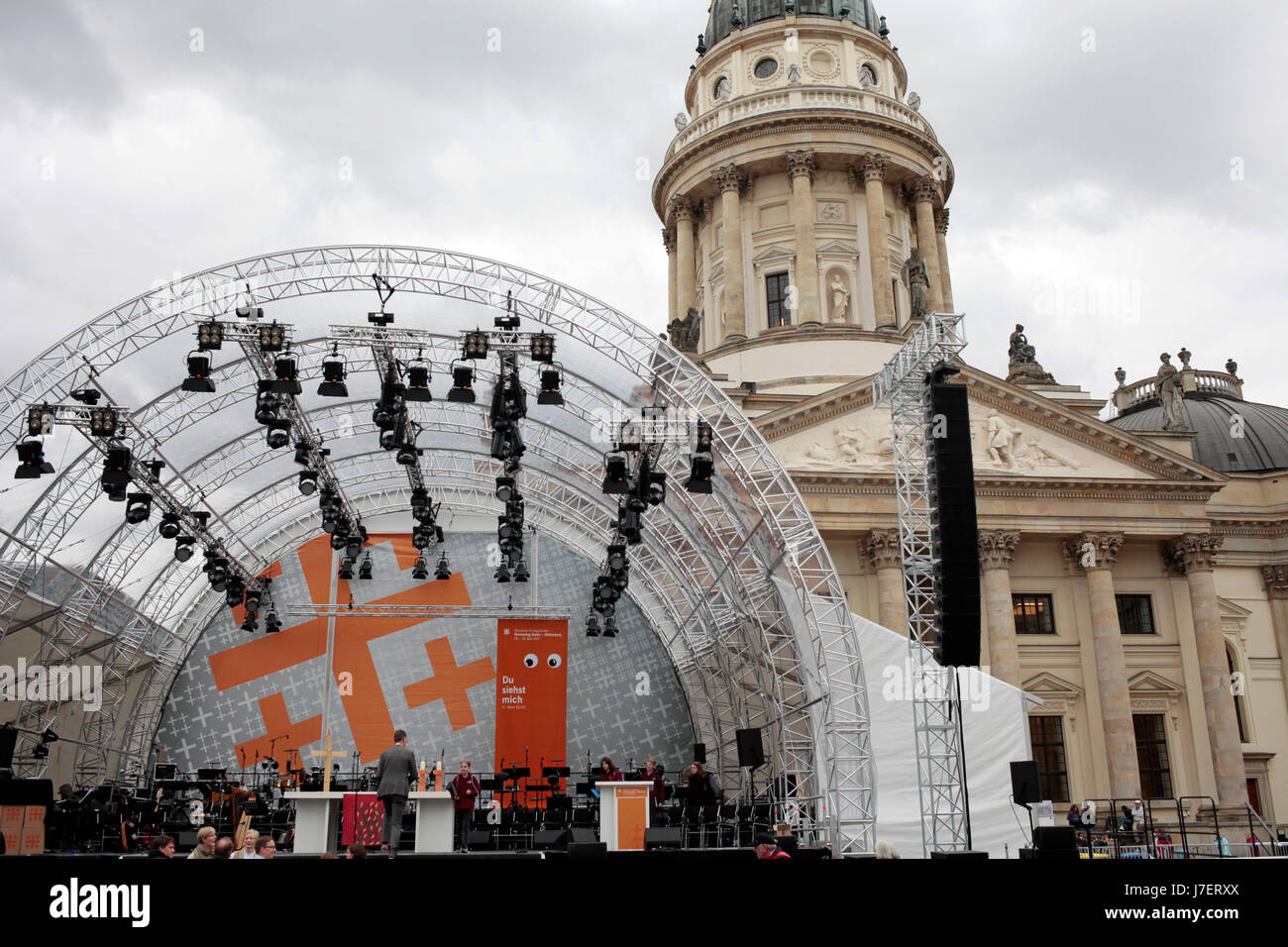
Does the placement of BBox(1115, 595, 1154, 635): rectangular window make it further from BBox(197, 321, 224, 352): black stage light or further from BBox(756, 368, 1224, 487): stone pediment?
BBox(197, 321, 224, 352): black stage light

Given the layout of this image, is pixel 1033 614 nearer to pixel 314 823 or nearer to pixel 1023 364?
pixel 1023 364

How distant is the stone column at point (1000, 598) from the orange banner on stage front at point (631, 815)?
17.9m

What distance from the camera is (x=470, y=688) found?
1297 inches

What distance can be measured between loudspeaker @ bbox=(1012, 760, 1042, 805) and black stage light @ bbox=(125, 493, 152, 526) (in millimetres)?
18314

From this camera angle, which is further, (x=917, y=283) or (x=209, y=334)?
(x=917, y=283)

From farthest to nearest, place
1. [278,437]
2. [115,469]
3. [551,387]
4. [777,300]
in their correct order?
[777,300], [278,437], [115,469], [551,387]

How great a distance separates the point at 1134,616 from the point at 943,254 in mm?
20911

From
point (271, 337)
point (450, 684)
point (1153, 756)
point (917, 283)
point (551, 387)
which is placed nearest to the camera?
point (271, 337)

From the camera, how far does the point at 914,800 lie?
80.2 feet

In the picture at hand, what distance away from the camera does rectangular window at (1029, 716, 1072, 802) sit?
112 feet

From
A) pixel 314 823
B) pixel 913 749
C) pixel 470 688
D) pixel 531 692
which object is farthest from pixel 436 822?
pixel 470 688
